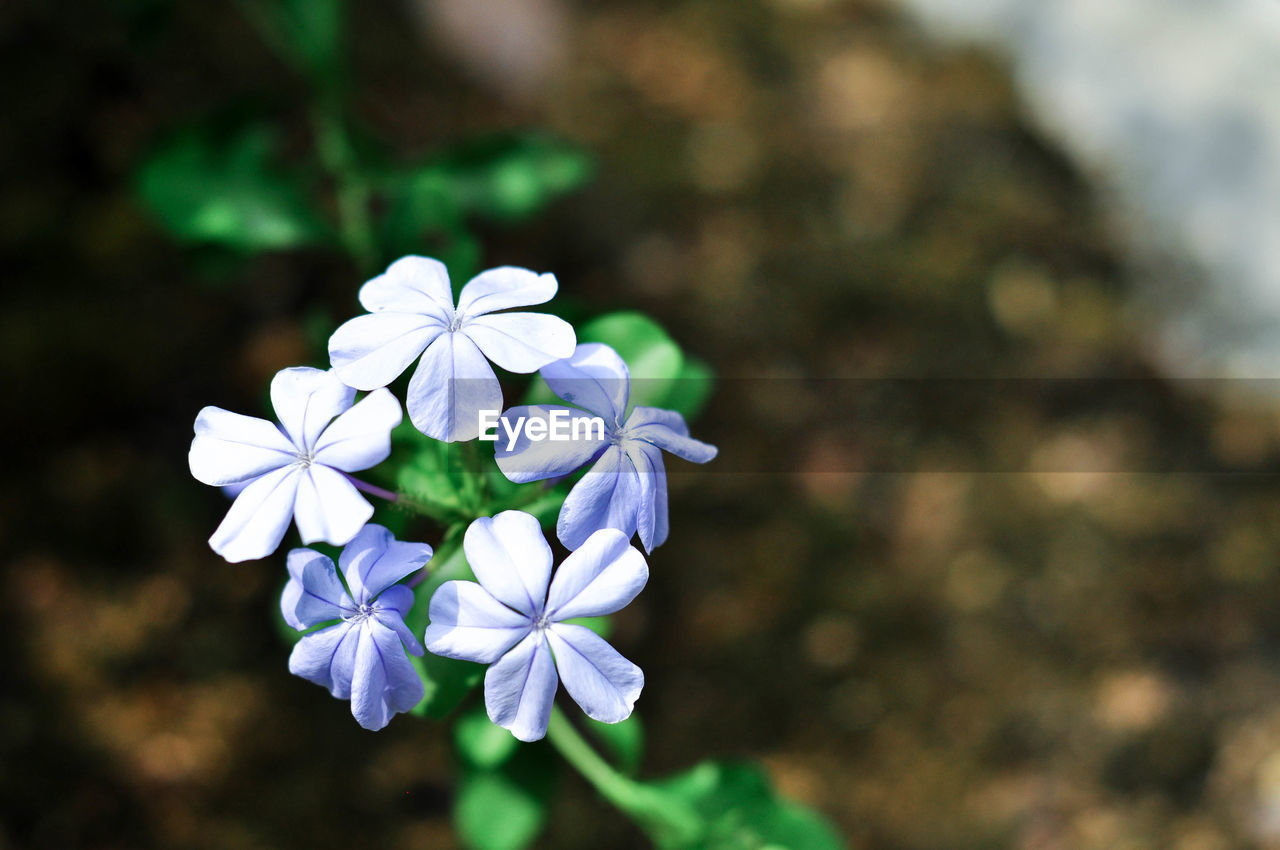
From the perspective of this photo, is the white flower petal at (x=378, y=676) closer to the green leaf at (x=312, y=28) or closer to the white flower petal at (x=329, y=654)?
the white flower petal at (x=329, y=654)

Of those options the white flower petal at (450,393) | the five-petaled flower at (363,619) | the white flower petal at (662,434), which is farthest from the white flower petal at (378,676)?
the white flower petal at (662,434)

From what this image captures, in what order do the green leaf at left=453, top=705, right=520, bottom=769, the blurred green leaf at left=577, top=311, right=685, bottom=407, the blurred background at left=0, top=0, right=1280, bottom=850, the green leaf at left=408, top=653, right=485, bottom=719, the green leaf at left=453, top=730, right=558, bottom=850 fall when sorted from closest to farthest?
the green leaf at left=408, top=653, right=485, bottom=719 → the blurred green leaf at left=577, top=311, right=685, bottom=407 → the green leaf at left=453, top=705, right=520, bottom=769 → the green leaf at left=453, top=730, right=558, bottom=850 → the blurred background at left=0, top=0, right=1280, bottom=850

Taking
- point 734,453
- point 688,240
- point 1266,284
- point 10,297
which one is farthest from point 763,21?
point 10,297

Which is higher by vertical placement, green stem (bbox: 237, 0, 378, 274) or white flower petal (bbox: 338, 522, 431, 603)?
green stem (bbox: 237, 0, 378, 274)

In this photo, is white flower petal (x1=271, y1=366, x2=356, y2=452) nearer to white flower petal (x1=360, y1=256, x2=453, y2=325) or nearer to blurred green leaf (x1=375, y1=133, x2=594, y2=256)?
white flower petal (x1=360, y1=256, x2=453, y2=325)

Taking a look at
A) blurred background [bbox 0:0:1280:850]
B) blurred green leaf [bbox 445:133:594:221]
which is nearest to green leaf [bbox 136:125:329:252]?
blurred background [bbox 0:0:1280:850]

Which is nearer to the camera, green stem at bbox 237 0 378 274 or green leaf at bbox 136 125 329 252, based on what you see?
green leaf at bbox 136 125 329 252

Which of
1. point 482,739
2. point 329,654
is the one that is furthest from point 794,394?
point 329,654

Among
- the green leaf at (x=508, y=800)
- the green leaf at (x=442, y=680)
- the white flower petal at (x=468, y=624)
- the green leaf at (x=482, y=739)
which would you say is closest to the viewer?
the white flower petal at (x=468, y=624)
